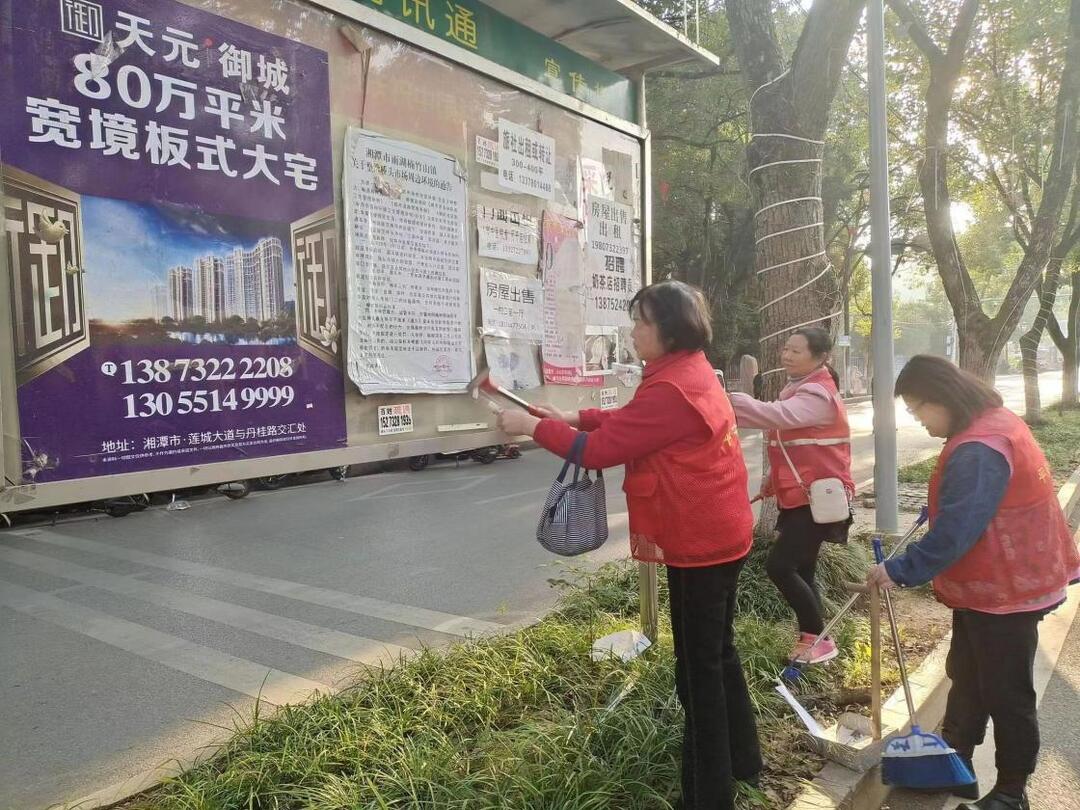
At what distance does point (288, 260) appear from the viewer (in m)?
1.72

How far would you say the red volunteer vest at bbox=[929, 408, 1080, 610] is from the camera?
2.56 meters

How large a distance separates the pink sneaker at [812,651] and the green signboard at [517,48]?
242 cm

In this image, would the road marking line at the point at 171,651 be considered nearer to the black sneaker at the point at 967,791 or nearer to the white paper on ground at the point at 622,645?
the white paper on ground at the point at 622,645

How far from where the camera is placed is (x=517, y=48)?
2.29m

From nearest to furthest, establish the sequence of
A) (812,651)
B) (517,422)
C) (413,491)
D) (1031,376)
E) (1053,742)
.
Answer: (517,422) → (1053,742) → (812,651) → (413,491) → (1031,376)

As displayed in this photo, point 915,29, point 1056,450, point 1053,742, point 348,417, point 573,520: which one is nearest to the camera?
point 348,417

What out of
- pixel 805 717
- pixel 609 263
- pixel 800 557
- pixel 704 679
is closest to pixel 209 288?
pixel 609 263

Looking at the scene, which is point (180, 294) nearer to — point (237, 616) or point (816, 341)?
point (816, 341)

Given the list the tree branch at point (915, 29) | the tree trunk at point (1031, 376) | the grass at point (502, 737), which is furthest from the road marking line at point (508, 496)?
the tree trunk at point (1031, 376)

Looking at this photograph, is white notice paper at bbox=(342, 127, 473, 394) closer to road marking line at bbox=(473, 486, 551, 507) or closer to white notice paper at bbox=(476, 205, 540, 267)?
white notice paper at bbox=(476, 205, 540, 267)

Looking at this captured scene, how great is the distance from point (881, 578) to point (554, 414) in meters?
1.30

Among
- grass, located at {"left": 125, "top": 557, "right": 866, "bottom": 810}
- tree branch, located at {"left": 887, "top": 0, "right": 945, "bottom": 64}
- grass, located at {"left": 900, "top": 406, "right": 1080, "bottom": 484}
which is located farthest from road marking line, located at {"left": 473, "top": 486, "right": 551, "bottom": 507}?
tree branch, located at {"left": 887, "top": 0, "right": 945, "bottom": 64}

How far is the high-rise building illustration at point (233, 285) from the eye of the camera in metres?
1.55

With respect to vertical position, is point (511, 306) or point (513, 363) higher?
point (511, 306)
